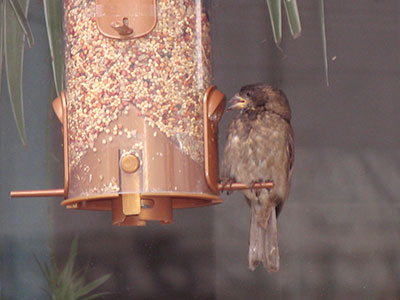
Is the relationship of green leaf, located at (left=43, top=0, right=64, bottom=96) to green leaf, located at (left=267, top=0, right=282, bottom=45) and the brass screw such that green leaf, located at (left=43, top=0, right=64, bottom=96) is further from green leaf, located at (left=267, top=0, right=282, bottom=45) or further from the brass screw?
green leaf, located at (left=267, top=0, right=282, bottom=45)

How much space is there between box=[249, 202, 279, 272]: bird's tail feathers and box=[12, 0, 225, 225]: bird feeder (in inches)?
29.9

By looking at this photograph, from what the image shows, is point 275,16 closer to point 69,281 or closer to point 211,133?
point 211,133

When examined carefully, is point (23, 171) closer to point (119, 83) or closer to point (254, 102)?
point (254, 102)

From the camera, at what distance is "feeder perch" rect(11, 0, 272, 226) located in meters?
2.40

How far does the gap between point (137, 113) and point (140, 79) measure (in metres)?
0.09

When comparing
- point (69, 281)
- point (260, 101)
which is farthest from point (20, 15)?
point (69, 281)

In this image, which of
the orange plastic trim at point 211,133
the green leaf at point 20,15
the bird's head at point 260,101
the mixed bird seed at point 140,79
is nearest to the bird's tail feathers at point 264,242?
the bird's head at point 260,101

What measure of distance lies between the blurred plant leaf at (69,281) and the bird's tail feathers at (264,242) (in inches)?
42.7

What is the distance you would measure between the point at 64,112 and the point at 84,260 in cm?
187

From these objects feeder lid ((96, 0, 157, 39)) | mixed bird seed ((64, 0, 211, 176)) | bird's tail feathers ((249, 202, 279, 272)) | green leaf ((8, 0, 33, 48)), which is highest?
green leaf ((8, 0, 33, 48))

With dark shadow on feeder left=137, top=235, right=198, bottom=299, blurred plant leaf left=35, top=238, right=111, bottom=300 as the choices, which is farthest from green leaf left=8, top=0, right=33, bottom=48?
dark shadow on feeder left=137, top=235, right=198, bottom=299

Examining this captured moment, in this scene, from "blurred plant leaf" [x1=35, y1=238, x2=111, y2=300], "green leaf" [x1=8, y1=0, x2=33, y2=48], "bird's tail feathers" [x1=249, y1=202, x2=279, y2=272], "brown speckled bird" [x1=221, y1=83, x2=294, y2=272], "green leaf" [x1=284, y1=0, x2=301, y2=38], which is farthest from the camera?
"blurred plant leaf" [x1=35, y1=238, x2=111, y2=300]

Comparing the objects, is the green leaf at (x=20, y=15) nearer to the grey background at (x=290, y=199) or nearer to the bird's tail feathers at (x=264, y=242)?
the bird's tail feathers at (x=264, y=242)

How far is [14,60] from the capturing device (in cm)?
277
